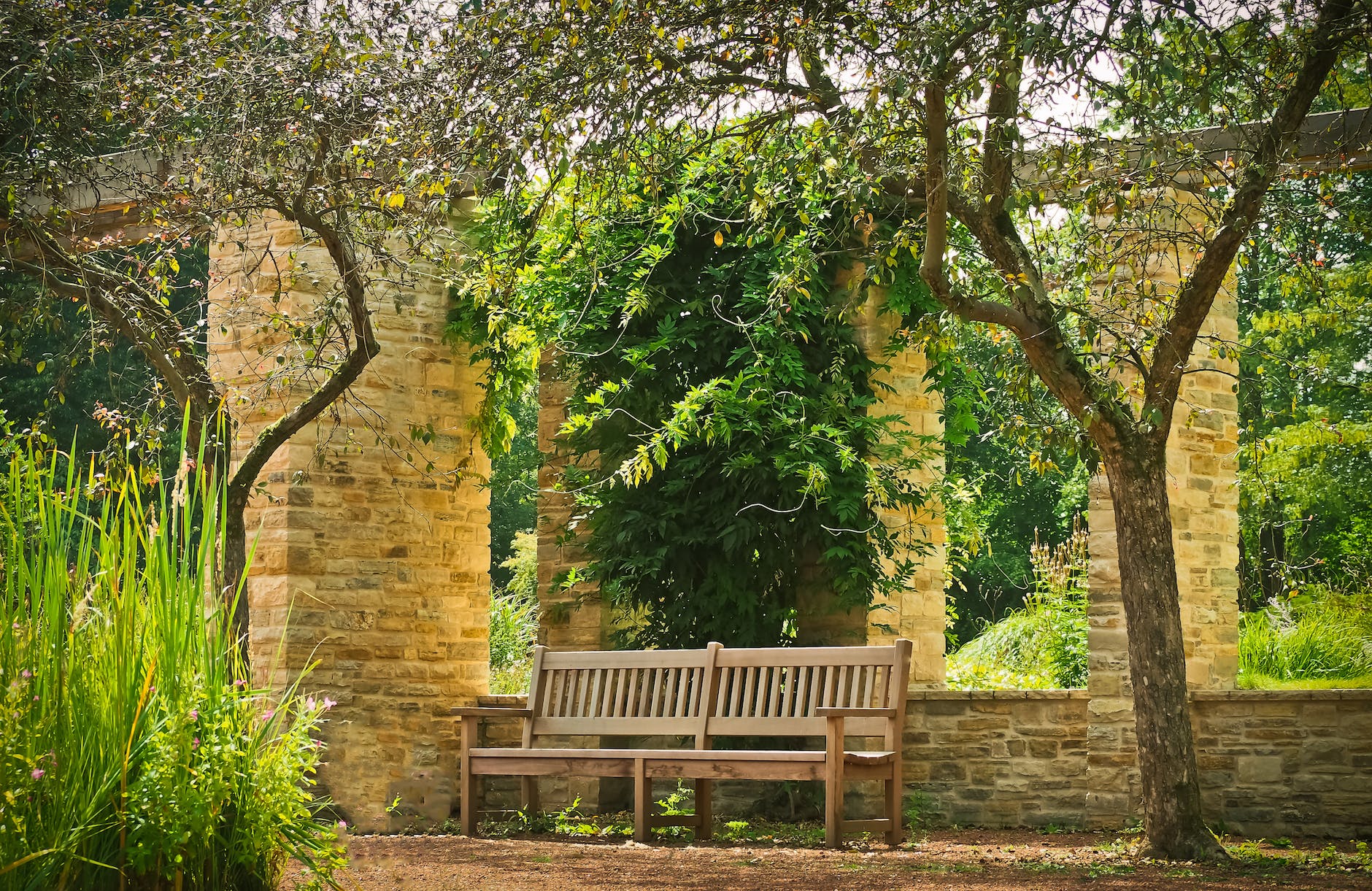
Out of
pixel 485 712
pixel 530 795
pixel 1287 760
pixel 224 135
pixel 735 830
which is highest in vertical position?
pixel 224 135

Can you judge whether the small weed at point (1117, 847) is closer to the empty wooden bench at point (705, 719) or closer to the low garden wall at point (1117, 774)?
the low garden wall at point (1117, 774)

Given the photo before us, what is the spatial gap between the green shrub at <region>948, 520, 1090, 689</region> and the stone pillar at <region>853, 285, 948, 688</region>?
0.60m

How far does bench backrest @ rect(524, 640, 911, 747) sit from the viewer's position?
580 centimetres

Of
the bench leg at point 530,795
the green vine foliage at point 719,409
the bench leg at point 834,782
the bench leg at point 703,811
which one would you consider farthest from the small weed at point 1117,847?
the bench leg at point 530,795

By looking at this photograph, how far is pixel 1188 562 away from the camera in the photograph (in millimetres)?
7074

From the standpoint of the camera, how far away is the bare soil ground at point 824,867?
4266 millimetres

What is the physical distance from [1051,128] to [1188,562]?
2.91 metres

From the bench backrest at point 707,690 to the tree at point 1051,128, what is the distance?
1.12 metres

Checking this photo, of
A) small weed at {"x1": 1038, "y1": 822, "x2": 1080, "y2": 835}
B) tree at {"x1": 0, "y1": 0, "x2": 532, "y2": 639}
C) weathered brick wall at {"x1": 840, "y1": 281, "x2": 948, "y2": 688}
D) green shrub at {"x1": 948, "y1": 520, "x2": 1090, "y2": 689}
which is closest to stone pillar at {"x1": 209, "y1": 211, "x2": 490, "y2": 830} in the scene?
tree at {"x1": 0, "y1": 0, "x2": 532, "y2": 639}

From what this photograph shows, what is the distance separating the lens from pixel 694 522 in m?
7.27

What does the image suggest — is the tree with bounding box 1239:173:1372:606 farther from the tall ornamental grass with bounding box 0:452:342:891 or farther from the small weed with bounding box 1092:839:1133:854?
the tall ornamental grass with bounding box 0:452:342:891

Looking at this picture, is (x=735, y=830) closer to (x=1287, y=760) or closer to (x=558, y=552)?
(x=558, y=552)

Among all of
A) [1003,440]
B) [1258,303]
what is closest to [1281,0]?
[1003,440]

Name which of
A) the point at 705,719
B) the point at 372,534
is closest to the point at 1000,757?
the point at 705,719
